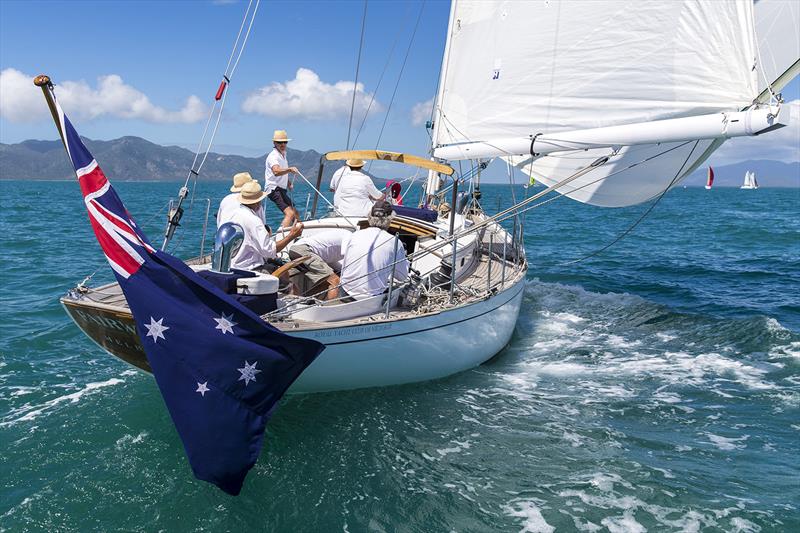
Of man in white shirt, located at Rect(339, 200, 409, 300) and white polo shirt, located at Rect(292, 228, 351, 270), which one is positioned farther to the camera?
white polo shirt, located at Rect(292, 228, 351, 270)

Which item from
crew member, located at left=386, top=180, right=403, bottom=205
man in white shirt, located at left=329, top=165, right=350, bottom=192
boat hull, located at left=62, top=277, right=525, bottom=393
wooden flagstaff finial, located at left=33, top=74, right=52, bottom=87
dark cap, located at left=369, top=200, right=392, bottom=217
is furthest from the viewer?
crew member, located at left=386, top=180, right=403, bottom=205

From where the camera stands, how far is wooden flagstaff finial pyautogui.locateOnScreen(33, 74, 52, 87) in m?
4.29

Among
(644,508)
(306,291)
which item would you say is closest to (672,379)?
(644,508)

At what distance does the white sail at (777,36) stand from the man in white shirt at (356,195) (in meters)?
5.02

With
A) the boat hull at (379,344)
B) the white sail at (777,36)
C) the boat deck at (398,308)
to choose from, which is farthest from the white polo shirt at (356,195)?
the white sail at (777,36)

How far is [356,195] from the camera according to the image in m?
8.75

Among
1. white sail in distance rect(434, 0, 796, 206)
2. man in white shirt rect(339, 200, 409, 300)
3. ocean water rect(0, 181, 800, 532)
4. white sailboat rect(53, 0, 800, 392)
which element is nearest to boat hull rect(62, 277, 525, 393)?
white sailboat rect(53, 0, 800, 392)

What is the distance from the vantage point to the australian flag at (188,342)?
4.59 m

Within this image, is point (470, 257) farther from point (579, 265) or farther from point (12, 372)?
point (579, 265)

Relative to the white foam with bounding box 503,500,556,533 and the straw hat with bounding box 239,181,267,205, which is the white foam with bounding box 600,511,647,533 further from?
the straw hat with bounding box 239,181,267,205

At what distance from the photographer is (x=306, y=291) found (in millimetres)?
6938

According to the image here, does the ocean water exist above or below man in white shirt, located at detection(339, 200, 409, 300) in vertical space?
below

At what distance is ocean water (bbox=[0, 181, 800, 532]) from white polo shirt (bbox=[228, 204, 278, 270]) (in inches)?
61.6

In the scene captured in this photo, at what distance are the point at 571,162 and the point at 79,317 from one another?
26.9 ft
